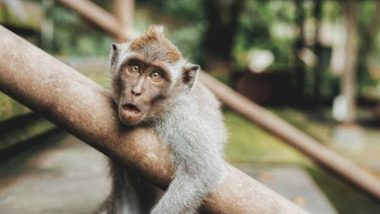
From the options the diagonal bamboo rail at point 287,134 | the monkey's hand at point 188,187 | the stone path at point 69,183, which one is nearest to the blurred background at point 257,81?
the stone path at point 69,183

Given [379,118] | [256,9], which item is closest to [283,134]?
[379,118]

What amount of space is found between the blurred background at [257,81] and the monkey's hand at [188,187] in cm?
61

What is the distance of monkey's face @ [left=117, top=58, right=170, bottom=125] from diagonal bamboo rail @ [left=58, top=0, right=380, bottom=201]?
1.78 metres

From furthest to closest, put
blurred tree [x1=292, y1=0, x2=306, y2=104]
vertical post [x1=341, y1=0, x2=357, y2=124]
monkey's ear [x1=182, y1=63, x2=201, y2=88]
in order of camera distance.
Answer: blurred tree [x1=292, y1=0, x2=306, y2=104], vertical post [x1=341, y1=0, x2=357, y2=124], monkey's ear [x1=182, y1=63, x2=201, y2=88]

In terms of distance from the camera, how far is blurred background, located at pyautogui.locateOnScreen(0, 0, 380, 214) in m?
3.39

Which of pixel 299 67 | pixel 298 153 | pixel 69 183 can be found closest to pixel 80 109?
pixel 69 183

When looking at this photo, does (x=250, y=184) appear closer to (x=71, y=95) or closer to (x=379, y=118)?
(x=71, y=95)

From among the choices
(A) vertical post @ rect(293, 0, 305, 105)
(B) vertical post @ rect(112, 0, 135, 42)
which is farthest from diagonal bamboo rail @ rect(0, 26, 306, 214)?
(A) vertical post @ rect(293, 0, 305, 105)

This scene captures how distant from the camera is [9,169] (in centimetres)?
325

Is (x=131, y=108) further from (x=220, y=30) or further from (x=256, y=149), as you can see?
(x=220, y=30)

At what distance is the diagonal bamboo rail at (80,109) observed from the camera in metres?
2.04

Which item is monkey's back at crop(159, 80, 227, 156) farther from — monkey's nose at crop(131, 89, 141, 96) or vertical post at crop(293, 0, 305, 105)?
vertical post at crop(293, 0, 305, 105)

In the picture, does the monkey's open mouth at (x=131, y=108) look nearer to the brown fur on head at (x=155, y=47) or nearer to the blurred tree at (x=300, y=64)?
the brown fur on head at (x=155, y=47)

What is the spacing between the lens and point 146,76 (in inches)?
82.1
